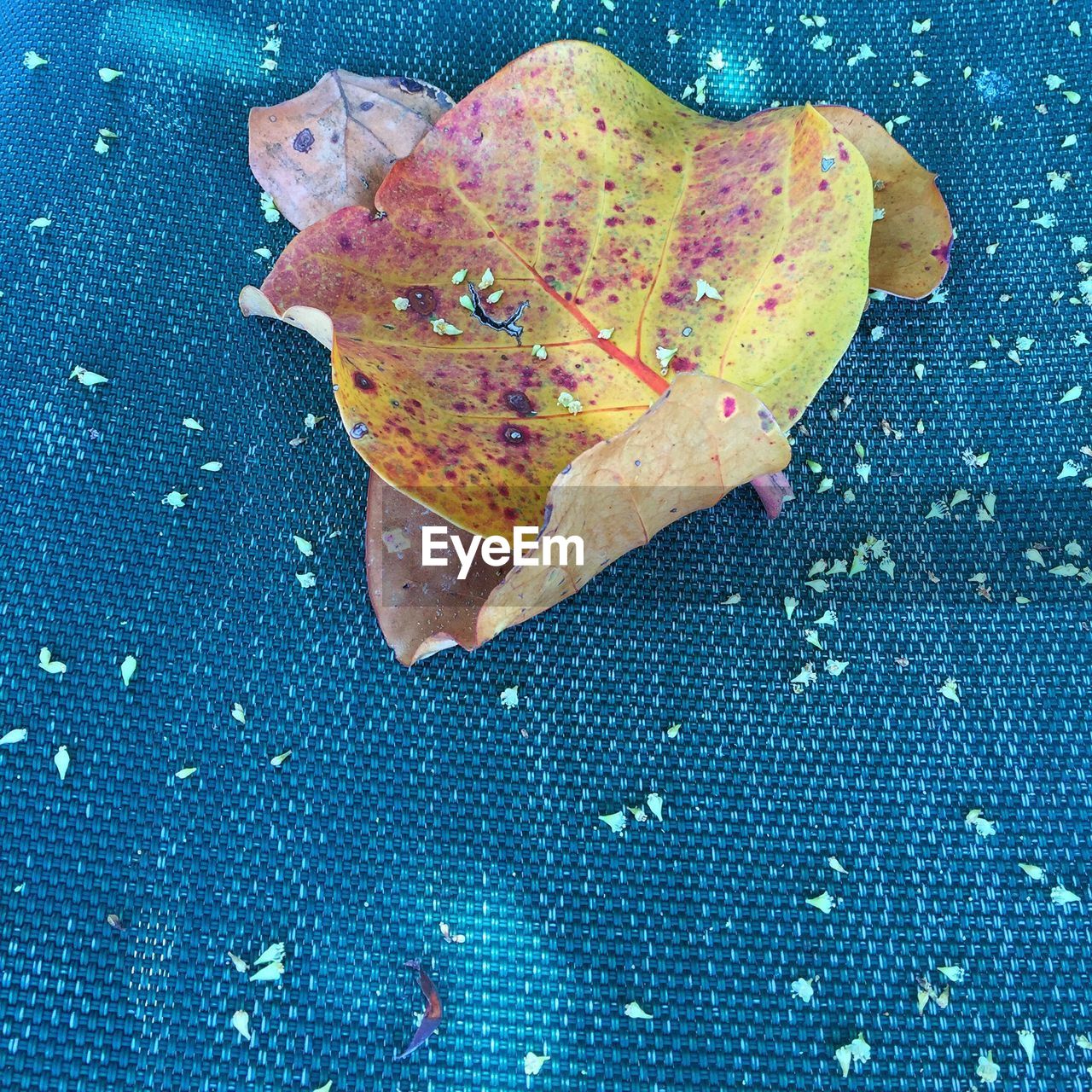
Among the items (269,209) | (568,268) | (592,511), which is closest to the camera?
(592,511)

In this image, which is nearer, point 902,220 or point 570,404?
point 570,404

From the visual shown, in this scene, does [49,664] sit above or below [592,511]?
below

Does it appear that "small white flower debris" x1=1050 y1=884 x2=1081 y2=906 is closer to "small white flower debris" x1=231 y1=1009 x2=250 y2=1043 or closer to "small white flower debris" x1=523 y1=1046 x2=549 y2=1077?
"small white flower debris" x1=523 y1=1046 x2=549 y2=1077

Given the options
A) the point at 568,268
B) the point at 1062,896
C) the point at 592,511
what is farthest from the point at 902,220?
the point at 1062,896

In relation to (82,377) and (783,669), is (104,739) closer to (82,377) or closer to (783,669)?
(82,377)

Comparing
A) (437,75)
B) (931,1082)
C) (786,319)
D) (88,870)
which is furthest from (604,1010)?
(437,75)

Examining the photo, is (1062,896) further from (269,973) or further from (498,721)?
(269,973)

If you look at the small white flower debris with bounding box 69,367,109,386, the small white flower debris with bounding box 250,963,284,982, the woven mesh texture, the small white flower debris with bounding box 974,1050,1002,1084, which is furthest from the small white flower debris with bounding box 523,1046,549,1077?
the small white flower debris with bounding box 69,367,109,386
